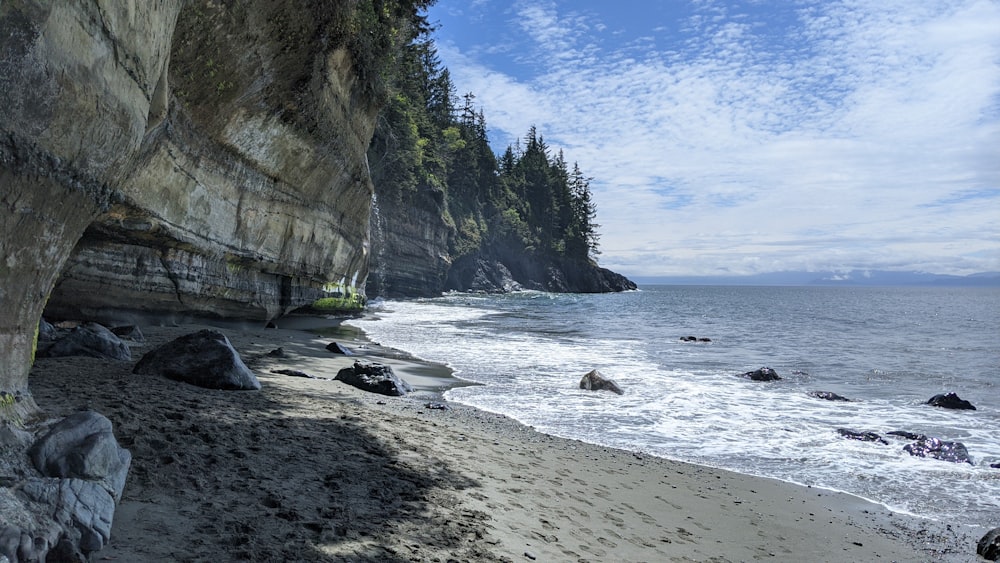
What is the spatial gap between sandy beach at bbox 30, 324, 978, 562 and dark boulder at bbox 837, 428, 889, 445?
9.70 ft

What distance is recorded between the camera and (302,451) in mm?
5000

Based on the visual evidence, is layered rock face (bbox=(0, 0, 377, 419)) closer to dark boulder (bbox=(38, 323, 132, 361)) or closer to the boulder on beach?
the boulder on beach

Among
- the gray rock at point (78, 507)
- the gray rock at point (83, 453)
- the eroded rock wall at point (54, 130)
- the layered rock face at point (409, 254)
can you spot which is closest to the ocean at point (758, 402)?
the gray rock at point (83, 453)

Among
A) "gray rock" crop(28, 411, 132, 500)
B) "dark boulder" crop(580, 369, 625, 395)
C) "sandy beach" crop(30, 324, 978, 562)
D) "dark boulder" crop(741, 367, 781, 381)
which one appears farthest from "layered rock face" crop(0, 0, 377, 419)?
"dark boulder" crop(741, 367, 781, 381)

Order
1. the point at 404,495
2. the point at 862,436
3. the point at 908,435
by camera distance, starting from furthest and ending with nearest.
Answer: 1. the point at 908,435
2. the point at 862,436
3. the point at 404,495

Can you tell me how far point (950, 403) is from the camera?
Result: 1230cm

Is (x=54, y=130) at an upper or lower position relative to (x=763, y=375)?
upper

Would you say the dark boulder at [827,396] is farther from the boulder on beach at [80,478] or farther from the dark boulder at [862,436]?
the boulder on beach at [80,478]

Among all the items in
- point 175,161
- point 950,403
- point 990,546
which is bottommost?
point 990,546

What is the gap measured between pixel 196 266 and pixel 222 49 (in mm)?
5134

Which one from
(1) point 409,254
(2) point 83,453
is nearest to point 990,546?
(2) point 83,453

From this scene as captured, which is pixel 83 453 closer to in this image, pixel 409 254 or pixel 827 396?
pixel 827 396

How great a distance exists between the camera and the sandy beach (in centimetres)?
349

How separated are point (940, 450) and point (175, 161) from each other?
12192 millimetres
